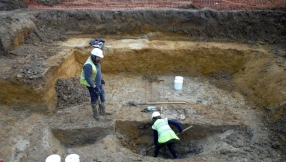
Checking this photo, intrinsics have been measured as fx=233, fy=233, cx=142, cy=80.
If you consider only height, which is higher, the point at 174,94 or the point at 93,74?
the point at 93,74

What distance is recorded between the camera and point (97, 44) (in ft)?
17.8

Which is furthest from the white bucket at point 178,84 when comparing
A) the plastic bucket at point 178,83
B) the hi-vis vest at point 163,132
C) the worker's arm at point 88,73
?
the worker's arm at point 88,73

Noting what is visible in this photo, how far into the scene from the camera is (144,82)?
8016 mm

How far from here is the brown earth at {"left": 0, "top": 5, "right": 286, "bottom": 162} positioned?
5398 mm

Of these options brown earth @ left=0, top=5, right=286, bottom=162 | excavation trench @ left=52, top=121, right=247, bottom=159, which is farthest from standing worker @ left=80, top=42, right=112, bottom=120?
brown earth @ left=0, top=5, right=286, bottom=162

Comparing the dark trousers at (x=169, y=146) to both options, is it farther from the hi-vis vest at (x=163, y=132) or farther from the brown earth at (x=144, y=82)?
the brown earth at (x=144, y=82)

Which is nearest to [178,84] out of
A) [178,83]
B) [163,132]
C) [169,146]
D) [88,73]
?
[178,83]

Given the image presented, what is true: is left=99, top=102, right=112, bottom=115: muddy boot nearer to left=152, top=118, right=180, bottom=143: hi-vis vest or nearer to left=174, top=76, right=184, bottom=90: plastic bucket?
left=152, top=118, right=180, bottom=143: hi-vis vest

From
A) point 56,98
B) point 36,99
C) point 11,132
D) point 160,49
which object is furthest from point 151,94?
point 11,132

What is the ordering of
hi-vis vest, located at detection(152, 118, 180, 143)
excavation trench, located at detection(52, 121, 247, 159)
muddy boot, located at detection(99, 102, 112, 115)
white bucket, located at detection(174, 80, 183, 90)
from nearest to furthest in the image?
hi-vis vest, located at detection(152, 118, 180, 143)
excavation trench, located at detection(52, 121, 247, 159)
muddy boot, located at detection(99, 102, 112, 115)
white bucket, located at detection(174, 80, 183, 90)

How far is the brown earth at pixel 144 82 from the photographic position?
540cm

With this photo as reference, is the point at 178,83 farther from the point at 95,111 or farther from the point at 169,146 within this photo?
the point at 95,111

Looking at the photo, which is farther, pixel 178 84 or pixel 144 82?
pixel 144 82

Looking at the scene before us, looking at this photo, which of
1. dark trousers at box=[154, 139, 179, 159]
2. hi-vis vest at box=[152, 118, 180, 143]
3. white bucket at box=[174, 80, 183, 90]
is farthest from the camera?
white bucket at box=[174, 80, 183, 90]
